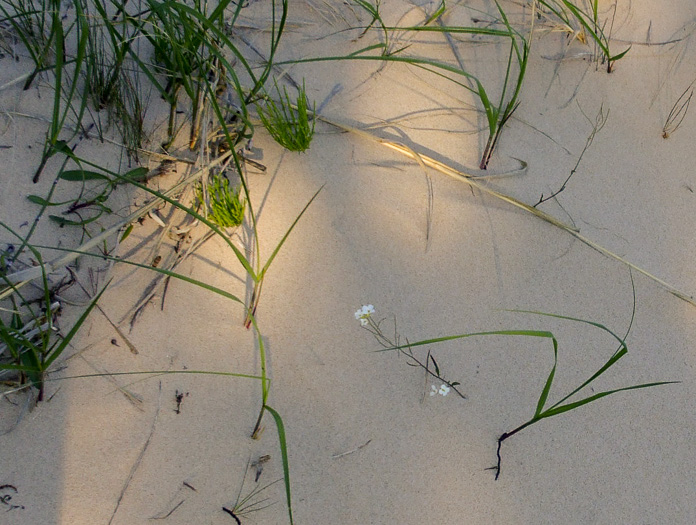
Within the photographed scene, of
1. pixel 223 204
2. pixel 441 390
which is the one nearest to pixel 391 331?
pixel 441 390

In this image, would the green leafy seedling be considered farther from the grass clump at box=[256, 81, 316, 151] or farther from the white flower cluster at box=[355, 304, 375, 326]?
the white flower cluster at box=[355, 304, 375, 326]

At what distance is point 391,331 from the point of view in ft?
5.47

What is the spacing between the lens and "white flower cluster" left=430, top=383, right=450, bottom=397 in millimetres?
1607

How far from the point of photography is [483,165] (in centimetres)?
191

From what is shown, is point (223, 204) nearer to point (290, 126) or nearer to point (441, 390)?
point (290, 126)

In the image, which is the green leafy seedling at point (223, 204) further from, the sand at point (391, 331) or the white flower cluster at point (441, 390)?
the white flower cluster at point (441, 390)

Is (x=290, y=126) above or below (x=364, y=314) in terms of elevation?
above

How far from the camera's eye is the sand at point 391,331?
58.4 inches

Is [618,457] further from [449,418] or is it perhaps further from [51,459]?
[51,459]

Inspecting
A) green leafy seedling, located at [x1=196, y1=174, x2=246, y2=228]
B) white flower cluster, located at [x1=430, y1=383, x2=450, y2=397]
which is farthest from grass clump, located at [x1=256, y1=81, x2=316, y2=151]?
white flower cluster, located at [x1=430, y1=383, x2=450, y2=397]

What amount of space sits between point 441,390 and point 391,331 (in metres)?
0.19

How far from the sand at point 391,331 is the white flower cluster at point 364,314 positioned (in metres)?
0.03

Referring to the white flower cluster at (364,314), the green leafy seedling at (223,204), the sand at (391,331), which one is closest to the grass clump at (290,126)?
the sand at (391,331)

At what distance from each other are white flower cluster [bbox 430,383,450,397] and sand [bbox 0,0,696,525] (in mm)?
14
